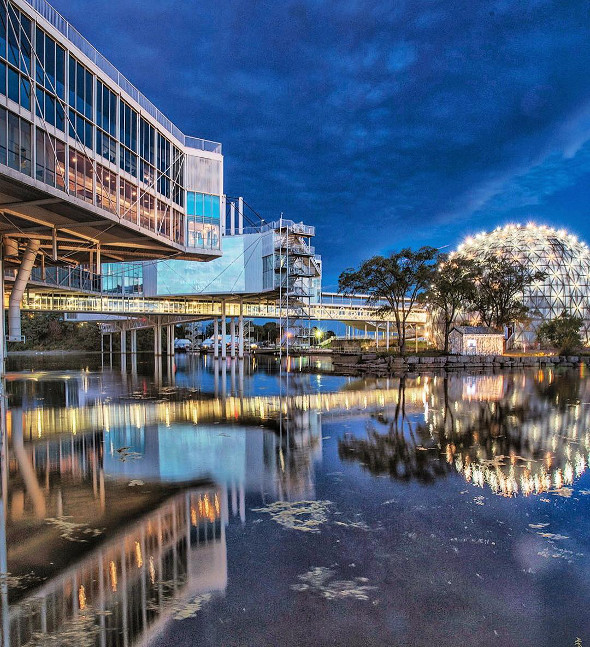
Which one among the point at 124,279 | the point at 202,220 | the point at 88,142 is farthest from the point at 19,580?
the point at 124,279

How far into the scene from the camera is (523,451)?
981cm

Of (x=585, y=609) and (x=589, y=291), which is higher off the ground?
(x=589, y=291)

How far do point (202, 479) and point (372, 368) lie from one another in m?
31.9

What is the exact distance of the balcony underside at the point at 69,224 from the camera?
67.3ft

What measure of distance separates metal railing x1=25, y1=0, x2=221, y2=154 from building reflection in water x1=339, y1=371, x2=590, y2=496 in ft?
78.7

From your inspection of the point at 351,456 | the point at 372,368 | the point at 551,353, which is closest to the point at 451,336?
the point at 551,353

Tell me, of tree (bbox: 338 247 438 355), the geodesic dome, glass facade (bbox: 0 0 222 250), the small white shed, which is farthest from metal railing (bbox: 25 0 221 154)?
the geodesic dome

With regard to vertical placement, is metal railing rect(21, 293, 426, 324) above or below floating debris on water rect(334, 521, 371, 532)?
above

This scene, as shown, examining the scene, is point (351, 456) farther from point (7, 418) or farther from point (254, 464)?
point (7, 418)

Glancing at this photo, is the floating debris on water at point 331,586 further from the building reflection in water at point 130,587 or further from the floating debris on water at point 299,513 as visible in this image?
the floating debris on water at point 299,513

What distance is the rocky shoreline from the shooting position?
37.8 meters

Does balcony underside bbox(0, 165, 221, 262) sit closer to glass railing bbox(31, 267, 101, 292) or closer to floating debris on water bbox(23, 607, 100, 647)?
glass railing bbox(31, 267, 101, 292)

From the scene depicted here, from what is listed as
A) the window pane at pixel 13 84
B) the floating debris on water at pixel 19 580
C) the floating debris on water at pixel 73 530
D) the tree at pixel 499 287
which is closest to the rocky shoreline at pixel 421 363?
the tree at pixel 499 287

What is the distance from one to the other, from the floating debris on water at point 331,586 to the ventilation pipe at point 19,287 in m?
29.8
